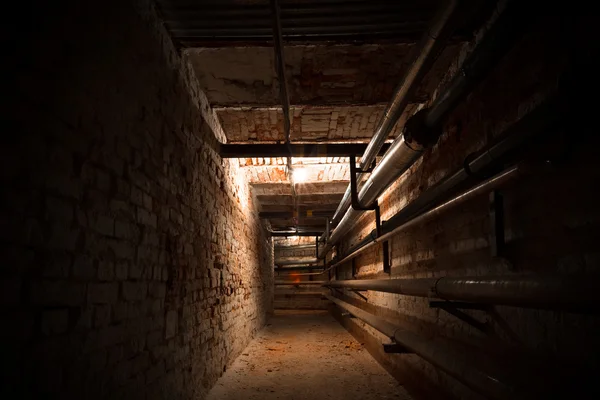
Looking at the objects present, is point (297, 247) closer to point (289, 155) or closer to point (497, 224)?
point (289, 155)

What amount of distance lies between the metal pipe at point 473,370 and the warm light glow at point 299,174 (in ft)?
12.3

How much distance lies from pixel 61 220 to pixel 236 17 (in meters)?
1.93

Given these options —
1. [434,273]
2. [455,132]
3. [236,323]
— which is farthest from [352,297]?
[455,132]

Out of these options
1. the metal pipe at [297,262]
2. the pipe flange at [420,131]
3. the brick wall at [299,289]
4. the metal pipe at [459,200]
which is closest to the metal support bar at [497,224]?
the metal pipe at [459,200]

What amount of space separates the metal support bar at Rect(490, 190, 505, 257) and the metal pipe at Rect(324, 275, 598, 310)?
0.94 feet

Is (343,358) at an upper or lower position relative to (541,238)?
lower

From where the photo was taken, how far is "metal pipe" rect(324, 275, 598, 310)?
129 centimetres

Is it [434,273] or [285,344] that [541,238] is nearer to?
[434,273]

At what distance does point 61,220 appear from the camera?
1619 mm

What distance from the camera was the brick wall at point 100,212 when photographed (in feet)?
4.64

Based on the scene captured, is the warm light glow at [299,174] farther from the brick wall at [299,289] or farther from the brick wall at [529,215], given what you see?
the brick wall at [299,289]

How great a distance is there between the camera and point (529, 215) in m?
2.03

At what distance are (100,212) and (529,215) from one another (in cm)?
226

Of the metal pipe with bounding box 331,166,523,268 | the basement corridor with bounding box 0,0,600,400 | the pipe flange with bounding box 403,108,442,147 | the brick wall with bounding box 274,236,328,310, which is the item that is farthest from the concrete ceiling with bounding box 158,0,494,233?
the brick wall with bounding box 274,236,328,310
